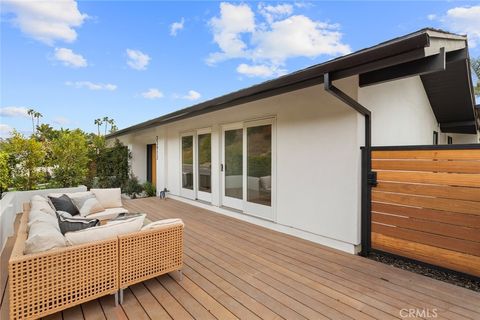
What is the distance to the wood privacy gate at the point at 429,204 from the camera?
279 centimetres

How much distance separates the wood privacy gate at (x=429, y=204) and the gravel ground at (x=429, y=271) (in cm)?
9

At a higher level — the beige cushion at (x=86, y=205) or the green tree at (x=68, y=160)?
the green tree at (x=68, y=160)

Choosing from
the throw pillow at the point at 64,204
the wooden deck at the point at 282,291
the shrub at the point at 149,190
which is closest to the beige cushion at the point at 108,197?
the throw pillow at the point at 64,204

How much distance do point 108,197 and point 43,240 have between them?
3.17 m

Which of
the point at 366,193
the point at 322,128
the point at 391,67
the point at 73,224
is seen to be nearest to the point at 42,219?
the point at 73,224

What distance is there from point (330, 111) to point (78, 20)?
7381 millimetres

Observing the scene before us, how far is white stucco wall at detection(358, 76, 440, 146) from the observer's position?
3924 mm

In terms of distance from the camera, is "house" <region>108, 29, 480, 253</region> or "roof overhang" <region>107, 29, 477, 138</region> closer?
"roof overhang" <region>107, 29, 477, 138</region>

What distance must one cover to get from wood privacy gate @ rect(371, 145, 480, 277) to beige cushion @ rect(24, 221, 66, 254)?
374 cm

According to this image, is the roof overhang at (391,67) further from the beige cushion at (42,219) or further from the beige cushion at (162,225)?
the beige cushion at (42,219)

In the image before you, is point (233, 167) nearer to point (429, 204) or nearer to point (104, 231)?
point (104, 231)

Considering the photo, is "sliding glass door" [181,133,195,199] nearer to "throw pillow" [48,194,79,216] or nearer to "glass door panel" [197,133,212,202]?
"glass door panel" [197,133,212,202]

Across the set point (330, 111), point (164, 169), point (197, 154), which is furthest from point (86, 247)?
point (164, 169)

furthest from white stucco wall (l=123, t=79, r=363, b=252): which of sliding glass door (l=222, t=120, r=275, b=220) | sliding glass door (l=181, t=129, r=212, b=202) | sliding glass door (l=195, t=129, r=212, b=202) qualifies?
sliding glass door (l=181, t=129, r=212, b=202)
